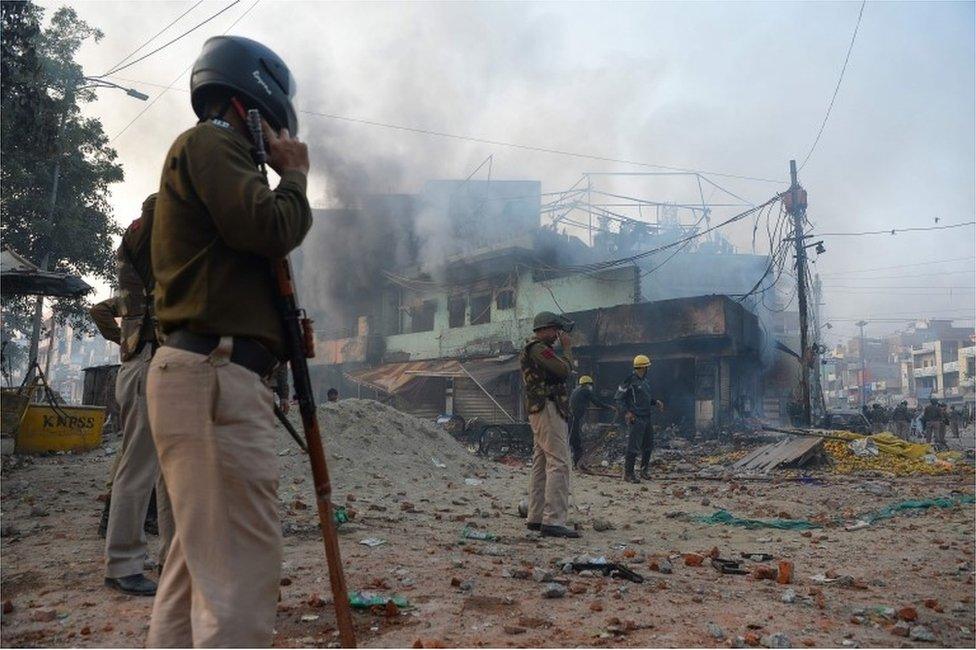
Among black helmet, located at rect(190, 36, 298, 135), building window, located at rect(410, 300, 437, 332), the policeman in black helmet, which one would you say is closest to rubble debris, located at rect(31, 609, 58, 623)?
the policeman in black helmet

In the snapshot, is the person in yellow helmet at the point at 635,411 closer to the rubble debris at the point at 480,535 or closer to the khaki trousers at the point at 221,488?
the rubble debris at the point at 480,535

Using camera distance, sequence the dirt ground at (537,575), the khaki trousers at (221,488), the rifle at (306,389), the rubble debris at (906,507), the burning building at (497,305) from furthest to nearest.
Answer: the burning building at (497,305)
the rubble debris at (906,507)
the dirt ground at (537,575)
the rifle at (306,389)
the khaki trousers at (221,488)

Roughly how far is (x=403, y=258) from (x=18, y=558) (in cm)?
2815

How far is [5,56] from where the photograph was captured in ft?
25.7

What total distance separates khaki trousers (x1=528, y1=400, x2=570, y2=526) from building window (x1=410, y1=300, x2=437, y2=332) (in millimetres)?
24438

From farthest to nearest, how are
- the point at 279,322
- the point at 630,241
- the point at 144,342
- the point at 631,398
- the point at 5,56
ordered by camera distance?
1. the point at 630,241
2. the point at 631,398
3. the point at 5,56
4. the point at 144,342
5. the point at 279,322

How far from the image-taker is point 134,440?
349 cm

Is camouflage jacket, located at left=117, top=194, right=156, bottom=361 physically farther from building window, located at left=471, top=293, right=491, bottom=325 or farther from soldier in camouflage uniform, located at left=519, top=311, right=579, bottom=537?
building window, located at left=471, top=293, right=491, bottom=325

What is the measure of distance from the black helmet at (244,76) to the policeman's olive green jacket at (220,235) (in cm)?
24

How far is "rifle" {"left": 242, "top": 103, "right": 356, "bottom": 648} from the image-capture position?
1754 millimetres

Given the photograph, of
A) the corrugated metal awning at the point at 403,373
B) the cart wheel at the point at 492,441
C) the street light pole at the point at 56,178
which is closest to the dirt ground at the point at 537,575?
the cart wheel at the point at 492,441

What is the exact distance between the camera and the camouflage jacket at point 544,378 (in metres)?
5.66

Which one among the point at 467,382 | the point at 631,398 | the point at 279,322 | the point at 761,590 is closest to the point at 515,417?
the point at 467,382

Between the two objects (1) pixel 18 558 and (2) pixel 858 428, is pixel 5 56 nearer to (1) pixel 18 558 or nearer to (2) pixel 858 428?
(1) pixel 18 558
